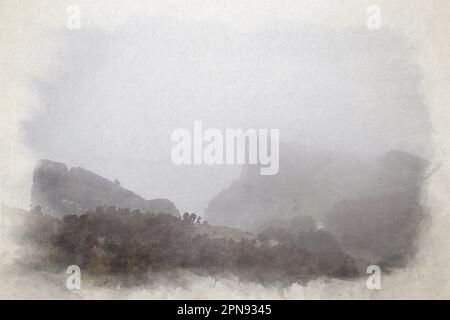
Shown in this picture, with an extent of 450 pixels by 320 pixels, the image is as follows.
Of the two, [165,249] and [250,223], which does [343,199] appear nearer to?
[250,223]

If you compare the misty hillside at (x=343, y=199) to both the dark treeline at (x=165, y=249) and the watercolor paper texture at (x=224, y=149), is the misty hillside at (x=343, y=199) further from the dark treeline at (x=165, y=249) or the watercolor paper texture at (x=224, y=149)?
the dark treeline at (x=165, y=249)

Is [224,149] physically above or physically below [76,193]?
above

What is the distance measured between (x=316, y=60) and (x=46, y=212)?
2.48 meters

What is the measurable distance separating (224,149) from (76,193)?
1225mm

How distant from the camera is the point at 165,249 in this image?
3.74m

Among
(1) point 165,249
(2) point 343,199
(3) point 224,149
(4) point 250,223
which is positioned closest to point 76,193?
(1) point 165,249

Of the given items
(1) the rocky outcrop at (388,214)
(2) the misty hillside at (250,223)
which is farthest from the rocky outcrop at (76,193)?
(1) the rocky outcrop at (388,214)

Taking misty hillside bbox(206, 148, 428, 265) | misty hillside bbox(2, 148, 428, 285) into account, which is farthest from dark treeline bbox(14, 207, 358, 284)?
misty hillside bbox(206, 148, 428, 265)

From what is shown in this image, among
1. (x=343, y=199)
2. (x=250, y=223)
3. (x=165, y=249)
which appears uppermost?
(x=343, y=199)

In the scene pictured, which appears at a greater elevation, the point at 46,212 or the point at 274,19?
the point at 274,19

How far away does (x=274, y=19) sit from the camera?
387 centimetres

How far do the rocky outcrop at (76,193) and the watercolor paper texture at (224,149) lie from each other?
0.01 meters

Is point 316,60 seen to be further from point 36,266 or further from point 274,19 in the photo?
point 36,266
